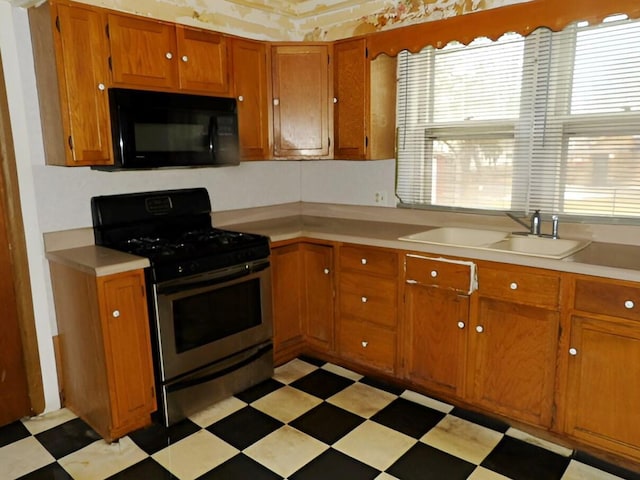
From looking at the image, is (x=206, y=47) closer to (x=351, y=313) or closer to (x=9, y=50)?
(x=9, y=50)

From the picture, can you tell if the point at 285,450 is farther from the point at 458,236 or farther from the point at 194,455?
the point at 458,236

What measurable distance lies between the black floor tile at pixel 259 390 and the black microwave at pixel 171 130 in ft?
4.46

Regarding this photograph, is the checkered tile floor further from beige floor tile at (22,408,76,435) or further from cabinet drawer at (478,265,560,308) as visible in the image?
cabinet drawer at (478,265,560,308)

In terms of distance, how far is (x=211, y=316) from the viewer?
101 inches

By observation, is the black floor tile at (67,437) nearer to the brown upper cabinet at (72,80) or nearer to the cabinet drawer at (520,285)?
the brown upper cabinet at (72,80)

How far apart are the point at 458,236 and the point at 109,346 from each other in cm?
204

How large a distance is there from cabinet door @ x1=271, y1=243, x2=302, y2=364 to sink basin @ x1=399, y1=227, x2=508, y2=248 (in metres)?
0.78

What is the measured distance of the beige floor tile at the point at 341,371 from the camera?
2.97m

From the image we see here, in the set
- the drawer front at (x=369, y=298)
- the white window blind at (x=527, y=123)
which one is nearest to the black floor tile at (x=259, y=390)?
the drawer front at (x=369, y=298)

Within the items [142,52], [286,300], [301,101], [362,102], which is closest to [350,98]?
[362,102]

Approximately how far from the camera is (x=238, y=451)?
2.25 meters

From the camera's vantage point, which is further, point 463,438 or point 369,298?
point 369,298

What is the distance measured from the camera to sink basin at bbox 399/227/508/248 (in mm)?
2725

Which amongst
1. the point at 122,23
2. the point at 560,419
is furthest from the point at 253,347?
the point at 122,23
